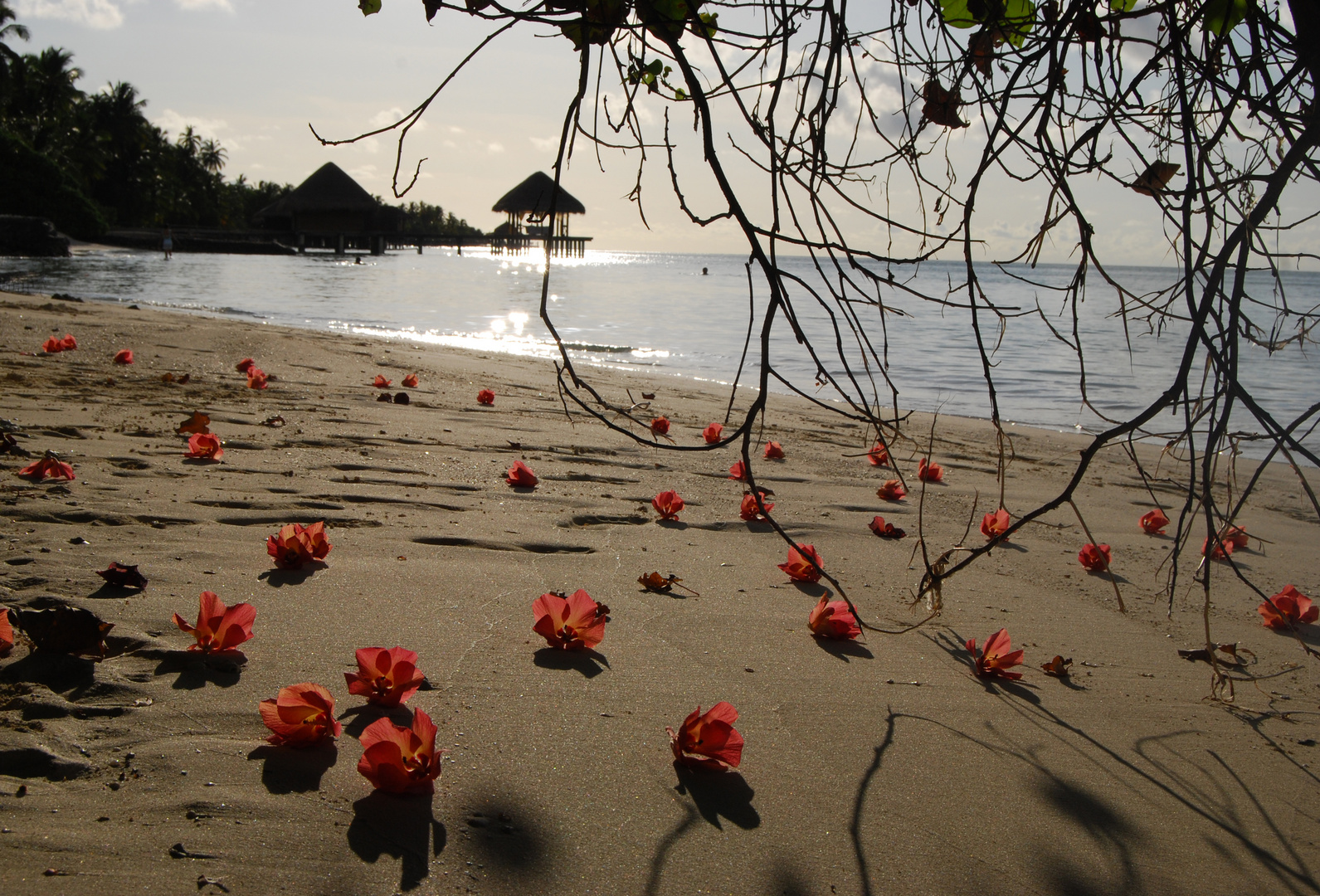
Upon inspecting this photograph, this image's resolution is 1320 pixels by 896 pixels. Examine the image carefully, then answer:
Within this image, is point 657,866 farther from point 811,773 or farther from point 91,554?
point 91,554

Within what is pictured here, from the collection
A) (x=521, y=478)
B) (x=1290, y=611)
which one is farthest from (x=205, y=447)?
(x=1290, y=611)

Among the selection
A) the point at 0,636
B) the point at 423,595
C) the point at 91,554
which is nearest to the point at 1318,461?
the point at 423,595

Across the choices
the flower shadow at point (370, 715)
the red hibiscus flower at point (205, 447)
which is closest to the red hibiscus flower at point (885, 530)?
the flower shadow at point (370, 715)

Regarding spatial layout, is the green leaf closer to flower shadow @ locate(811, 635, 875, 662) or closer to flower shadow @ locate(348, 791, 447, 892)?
flower shadow @ locate(811, 635, 875, 662)

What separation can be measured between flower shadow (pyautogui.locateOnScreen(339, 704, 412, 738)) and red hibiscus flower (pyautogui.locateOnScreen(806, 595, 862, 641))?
104cm

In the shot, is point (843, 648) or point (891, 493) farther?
point (891, 493)

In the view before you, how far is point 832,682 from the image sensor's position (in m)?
1.97

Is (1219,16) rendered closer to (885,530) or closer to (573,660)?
(573,660)

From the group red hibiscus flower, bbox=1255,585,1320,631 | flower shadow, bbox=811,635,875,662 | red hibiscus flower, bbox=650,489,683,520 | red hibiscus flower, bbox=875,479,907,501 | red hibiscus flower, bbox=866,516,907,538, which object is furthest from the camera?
red hibiscus flower, bbox=875,479,907,501

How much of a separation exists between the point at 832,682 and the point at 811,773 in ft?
1.30

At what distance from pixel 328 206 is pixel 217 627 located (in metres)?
42.6

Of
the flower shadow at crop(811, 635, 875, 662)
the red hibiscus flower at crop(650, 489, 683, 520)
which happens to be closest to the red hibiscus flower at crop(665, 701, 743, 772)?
the flower shadow at crop(811, 635, 875, 662)

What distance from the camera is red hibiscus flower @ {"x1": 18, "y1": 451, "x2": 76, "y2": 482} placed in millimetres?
2635

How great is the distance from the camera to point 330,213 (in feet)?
143
